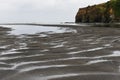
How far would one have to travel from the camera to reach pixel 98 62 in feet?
22.3

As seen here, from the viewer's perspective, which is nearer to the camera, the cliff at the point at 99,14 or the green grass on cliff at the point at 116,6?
the green grass on cliff at the point at 116,6

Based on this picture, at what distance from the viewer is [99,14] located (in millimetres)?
74375

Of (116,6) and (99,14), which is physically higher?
(116,6)

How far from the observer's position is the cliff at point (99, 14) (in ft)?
220

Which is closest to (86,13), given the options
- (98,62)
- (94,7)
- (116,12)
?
(94,7)

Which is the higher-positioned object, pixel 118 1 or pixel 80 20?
pixel 118 1

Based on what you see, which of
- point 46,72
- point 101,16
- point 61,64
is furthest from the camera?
point 101,16

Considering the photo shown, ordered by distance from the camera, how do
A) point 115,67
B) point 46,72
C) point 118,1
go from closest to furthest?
point 46,72 → point 115,67 → point 118,1

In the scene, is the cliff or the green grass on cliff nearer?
the green grass on cliff

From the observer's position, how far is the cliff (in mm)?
67000

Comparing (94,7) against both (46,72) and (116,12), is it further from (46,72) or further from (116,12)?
(46,72)

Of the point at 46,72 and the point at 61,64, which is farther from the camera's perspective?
the point at 61,64

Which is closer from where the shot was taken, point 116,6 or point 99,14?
point 116,6

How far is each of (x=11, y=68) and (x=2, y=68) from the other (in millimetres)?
196
